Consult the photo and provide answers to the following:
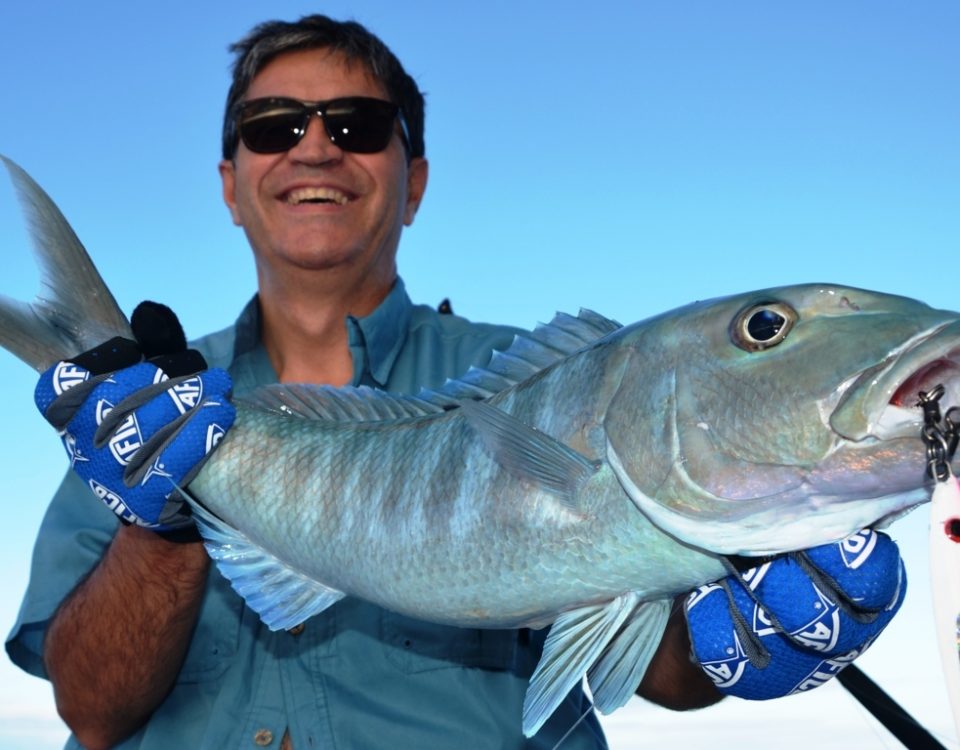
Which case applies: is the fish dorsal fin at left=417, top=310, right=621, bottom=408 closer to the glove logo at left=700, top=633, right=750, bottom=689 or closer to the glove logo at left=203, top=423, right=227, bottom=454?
the glove logo at left=203, top=423, right=227, bottom=454

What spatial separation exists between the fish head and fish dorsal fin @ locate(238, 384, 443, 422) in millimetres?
827

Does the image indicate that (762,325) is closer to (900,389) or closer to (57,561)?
(900,389)

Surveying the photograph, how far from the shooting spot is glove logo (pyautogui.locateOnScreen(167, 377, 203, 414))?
3.53 m

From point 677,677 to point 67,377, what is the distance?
2454 mm

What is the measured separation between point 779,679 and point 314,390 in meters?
1.68

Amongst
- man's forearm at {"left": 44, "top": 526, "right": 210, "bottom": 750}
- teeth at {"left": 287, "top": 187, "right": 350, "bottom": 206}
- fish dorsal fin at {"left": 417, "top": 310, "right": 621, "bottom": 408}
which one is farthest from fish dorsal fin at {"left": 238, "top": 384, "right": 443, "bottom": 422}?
teeth at {"left": 287, "top": 187, "right": 350, "bottom": 206}

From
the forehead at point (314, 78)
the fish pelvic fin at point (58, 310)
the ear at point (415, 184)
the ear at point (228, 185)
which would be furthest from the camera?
the ear at point (415, 184)

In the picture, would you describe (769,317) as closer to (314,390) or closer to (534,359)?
(534,359)

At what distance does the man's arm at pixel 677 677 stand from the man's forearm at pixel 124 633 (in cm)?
175

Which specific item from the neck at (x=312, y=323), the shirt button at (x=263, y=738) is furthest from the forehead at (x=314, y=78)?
the shirt button at (x=263, y=738)

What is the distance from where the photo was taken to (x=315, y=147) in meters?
5.17

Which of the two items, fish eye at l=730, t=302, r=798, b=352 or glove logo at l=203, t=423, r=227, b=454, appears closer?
fish eye at l=730, t=302, r=798, b=352

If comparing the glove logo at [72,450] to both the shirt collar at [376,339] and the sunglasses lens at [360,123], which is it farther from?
the sunglasses lens at [360,123]

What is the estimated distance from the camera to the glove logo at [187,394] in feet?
11.6
